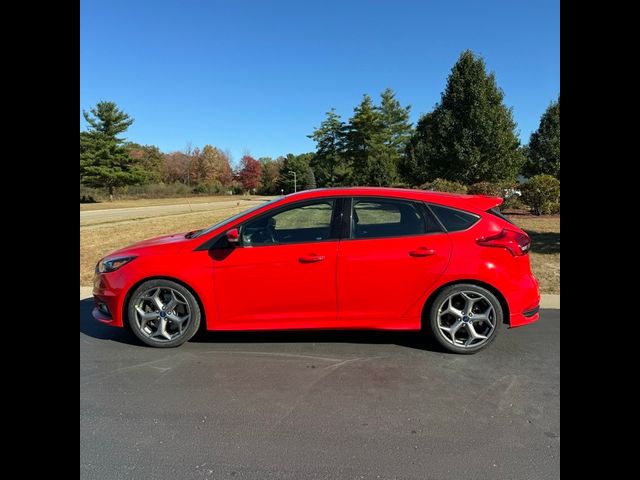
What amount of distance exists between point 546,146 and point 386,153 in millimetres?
15706

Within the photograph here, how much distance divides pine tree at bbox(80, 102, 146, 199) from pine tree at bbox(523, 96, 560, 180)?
39.3 m

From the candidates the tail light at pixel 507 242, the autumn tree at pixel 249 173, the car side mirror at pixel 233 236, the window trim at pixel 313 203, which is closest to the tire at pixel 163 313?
the car side mirror at pixel 233 236

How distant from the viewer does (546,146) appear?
27500 mm

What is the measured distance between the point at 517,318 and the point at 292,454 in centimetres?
249

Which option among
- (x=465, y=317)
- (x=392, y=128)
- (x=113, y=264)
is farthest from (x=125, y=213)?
(x=392, y=128)

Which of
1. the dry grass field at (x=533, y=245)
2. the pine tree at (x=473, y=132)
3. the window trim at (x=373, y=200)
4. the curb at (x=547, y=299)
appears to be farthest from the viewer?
the pine tree at (x=473, y=132)

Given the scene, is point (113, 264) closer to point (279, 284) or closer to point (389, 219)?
point (279, 284)

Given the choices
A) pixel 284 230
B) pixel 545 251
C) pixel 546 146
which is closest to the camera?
pixel 284 230

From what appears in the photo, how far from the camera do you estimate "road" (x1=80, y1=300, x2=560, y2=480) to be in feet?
7.81

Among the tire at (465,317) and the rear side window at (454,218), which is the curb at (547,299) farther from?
the rear side window at (454,218)

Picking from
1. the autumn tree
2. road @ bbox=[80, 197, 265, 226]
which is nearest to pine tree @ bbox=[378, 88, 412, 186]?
road @ bbox=[80, 197, 265, 226]

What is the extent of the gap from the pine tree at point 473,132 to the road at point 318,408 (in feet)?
61.5

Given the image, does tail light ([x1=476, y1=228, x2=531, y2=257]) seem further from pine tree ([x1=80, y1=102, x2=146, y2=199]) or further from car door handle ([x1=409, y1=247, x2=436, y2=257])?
pine tree ([x1=80, y1=102, x2=146, y2=199])

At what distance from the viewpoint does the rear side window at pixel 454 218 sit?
393 cm
